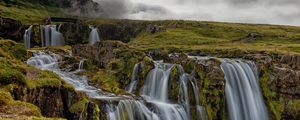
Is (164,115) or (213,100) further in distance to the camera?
(213,100)

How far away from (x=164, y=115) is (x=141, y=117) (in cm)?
363

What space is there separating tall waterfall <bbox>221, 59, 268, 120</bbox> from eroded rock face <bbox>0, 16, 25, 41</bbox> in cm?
6950

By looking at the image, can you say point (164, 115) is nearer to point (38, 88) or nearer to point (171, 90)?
point (171, 90)

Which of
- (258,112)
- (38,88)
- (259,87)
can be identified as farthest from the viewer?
(259,87)

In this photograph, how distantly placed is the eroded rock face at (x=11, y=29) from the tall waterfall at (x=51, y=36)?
19.8 ft

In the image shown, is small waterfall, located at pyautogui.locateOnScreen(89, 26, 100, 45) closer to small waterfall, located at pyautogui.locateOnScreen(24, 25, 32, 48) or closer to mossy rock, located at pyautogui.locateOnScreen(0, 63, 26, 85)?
small waterfall, located at pyautogui.locateOnScreen(24, 25, 32, 48)

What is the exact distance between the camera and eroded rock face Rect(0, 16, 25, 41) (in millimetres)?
113938

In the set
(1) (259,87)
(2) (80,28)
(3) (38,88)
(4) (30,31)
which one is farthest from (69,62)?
(2) (80,28)

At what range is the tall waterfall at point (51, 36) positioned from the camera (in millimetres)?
121375

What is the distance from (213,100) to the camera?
5444 centimetres

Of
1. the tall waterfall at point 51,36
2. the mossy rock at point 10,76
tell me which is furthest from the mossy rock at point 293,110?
the tall waterfall at point 51,36

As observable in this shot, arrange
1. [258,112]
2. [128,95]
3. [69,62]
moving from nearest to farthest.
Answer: [128,95], [258,112], [69,62]

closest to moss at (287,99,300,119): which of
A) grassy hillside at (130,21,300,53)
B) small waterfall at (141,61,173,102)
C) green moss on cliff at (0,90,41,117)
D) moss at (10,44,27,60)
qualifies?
small waterfall at (141,61,173,102)

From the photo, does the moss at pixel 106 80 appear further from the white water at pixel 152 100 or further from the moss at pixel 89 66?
the moss at pixel 89 66
